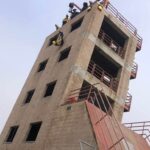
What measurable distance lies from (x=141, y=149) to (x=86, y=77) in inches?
233

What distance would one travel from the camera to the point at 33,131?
66.9 feet

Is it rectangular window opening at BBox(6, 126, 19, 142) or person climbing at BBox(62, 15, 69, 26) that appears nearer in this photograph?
rectangular window opening at BBox(6, 126, 19, 142)

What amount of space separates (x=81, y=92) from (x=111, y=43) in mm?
5109

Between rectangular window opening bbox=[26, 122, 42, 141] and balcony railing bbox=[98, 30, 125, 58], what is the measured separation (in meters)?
8.58

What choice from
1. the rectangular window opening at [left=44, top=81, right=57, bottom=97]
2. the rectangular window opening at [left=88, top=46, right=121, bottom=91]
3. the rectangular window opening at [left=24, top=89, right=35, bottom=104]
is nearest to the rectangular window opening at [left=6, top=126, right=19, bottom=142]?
the rectangular window opening at [left=24, top=89, right=35, bottom=104]

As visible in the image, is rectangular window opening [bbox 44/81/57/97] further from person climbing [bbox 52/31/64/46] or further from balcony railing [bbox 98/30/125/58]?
balcony railing [bbox 98/30/125/58]

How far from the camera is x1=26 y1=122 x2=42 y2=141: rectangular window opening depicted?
20.0 meters

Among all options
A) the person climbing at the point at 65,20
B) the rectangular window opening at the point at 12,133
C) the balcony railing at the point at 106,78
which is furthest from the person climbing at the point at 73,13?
the rectangular window opening at the point at 12,133

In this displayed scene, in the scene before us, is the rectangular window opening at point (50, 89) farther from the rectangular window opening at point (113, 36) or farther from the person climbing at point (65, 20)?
the person climbing at point (65, 20)

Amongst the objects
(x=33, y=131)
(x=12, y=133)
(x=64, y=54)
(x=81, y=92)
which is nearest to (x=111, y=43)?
(x=64, y=54)

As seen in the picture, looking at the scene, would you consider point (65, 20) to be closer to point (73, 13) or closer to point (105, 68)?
point (73, 13)

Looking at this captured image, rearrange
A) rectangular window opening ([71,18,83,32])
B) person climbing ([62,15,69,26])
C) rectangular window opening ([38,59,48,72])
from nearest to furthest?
rectangular window opening ([71,18,83,32]), rectangular window opening ([38,59,48,72]), person climbing ([62,15,69,26])

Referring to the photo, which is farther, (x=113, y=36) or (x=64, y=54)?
(x=113, y=36)

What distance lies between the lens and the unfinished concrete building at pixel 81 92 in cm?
1645
